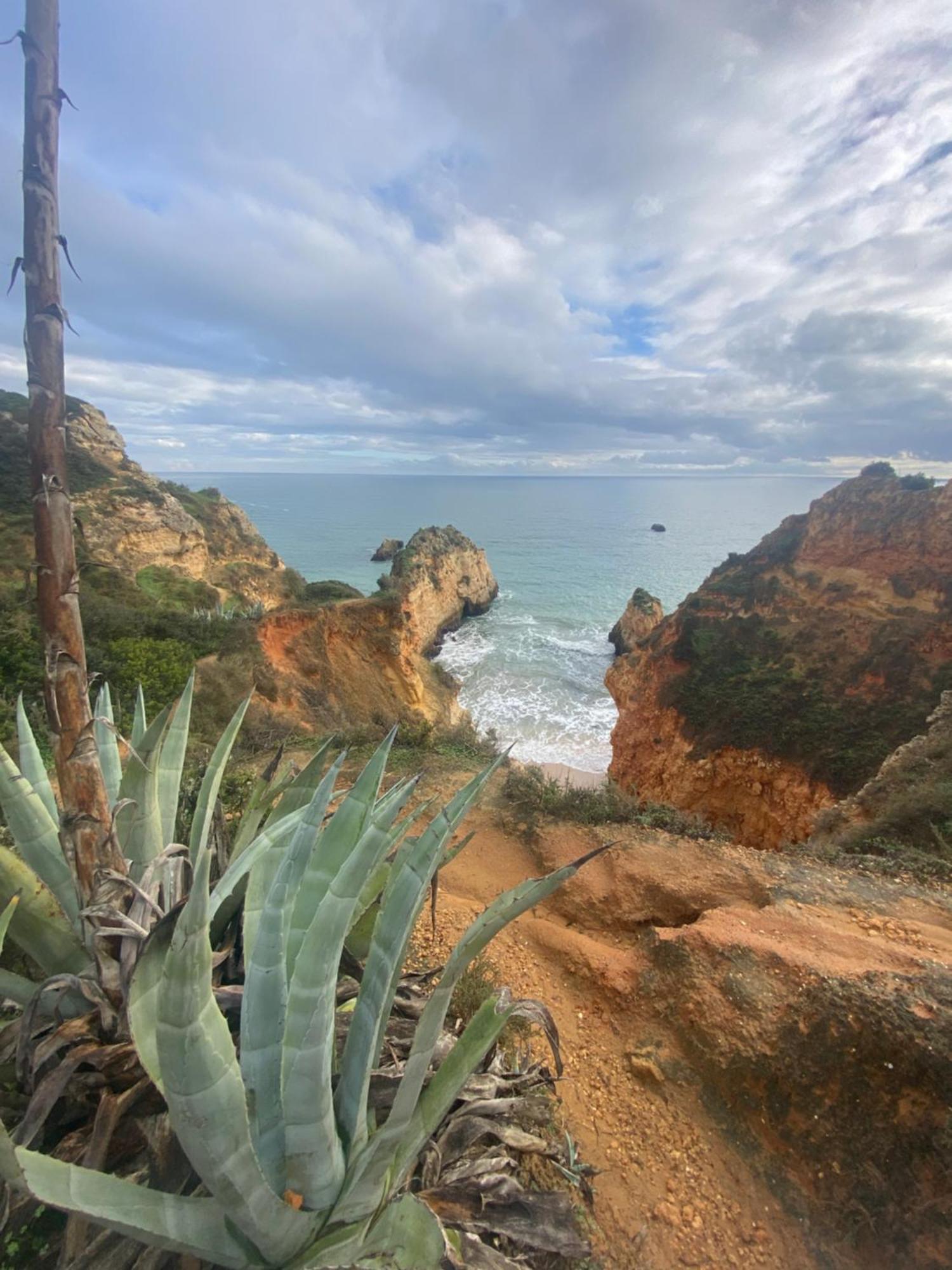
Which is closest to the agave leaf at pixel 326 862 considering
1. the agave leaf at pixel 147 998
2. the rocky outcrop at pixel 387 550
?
the agave leaf at pixel 147 998

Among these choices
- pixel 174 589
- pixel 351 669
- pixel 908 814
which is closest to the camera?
pixel 908 814

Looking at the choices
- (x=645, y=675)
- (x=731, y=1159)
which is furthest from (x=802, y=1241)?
(x=645, y=675)

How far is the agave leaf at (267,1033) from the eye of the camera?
146cm

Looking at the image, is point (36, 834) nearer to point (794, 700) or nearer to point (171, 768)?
point (171, 768)

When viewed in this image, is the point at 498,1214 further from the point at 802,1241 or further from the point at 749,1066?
the point at 749,1066

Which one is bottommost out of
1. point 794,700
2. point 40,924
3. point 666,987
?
point 794,700

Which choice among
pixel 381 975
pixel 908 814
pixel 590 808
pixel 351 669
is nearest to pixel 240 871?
pixel 381 975

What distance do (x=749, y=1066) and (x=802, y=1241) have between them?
74 cm

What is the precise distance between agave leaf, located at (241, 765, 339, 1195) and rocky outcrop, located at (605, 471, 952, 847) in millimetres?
12102

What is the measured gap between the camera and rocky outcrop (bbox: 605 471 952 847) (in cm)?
1441

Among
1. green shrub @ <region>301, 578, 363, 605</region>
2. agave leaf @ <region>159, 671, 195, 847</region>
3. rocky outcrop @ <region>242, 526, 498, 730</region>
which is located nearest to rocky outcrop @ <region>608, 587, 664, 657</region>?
rocky outcrop @ <region>242, 526, 498, 730</region>

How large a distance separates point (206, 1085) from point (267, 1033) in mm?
312

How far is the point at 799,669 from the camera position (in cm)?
1717

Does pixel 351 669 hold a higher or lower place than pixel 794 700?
lower
